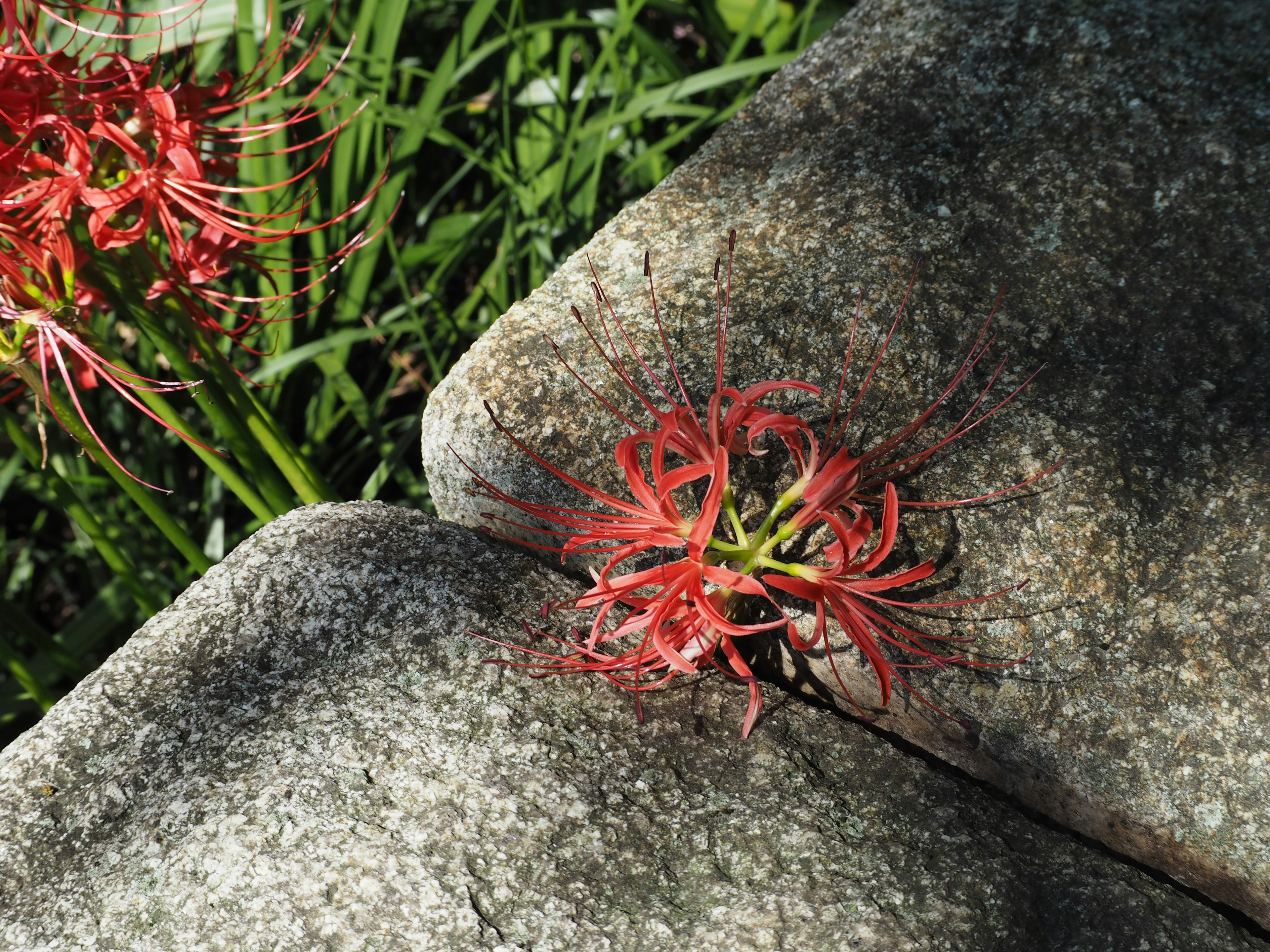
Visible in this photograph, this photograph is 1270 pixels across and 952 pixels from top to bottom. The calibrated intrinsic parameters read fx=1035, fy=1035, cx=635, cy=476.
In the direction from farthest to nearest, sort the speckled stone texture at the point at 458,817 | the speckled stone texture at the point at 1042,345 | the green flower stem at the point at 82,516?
the green flower stem at the point at 82,516
the speckled stone texture at the point at 1042,345
the speckled stone texture at the point at 458,817

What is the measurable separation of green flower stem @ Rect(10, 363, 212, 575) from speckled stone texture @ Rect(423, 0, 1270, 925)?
290 millimetres

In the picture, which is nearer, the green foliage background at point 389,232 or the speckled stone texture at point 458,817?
the speckled stone texture at point 458,817

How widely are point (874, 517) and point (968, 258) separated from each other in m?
0.33

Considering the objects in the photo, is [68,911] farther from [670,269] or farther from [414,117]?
[414,117]

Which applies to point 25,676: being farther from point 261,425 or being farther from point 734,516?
point 734,516

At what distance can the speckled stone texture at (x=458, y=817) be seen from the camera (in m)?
0.80

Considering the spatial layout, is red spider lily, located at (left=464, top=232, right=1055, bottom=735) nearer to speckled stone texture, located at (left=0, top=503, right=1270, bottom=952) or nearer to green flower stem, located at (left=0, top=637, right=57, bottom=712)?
speckled stone texture, located at (left=0, top=503, right=1270, bottom=952)

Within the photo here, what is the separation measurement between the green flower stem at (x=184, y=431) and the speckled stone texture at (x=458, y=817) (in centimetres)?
15

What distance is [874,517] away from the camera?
0.99 meters

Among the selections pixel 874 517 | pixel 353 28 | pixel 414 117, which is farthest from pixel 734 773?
pixel 353 28

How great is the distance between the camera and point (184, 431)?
101 centimetres

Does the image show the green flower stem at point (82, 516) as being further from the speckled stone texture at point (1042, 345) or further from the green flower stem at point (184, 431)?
the speckled stone texture at point (1042, 345)

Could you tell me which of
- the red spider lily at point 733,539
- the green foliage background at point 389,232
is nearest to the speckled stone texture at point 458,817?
the red spider lily at point 733,539

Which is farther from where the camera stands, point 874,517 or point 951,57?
point 951,57
